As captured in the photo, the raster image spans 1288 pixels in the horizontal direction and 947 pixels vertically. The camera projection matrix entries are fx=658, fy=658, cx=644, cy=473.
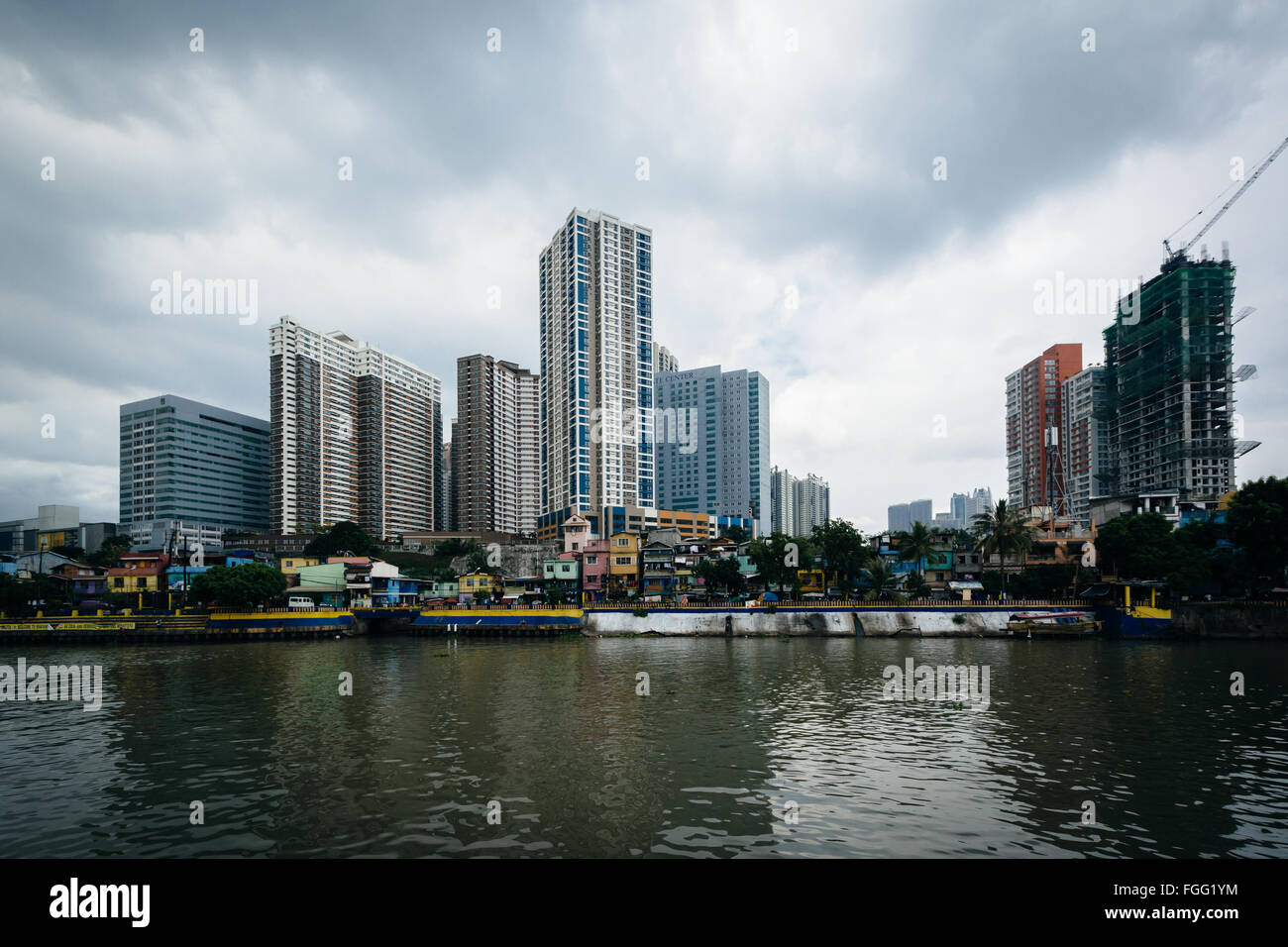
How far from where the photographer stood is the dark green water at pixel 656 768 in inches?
544

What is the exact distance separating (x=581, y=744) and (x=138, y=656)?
159ft

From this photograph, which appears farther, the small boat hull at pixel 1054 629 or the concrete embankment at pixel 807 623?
the concrete embankment at pixel 807 623

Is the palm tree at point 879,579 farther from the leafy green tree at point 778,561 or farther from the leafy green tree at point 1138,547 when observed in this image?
the leafy green tree at point 1138,547

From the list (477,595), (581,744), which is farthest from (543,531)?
(581,744)

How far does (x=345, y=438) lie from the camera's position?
168625mm

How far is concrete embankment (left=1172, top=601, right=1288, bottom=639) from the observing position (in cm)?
5450

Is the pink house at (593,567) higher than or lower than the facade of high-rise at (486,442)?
lower

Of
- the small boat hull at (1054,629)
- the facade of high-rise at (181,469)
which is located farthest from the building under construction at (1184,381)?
the facade of high-rise at (181,469)

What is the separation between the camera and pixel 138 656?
5159 centimetres

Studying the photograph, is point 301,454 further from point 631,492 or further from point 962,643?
point 962,643

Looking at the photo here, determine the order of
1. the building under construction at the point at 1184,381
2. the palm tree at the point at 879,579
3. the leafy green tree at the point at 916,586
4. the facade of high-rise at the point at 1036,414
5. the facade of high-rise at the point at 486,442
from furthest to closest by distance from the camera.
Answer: the facade of high-rise at the point at 486,442, the facade of high-rise at the point at 1036,414, the building under construction at the point at 1184,381, the palm tree at the point at 879,579, the leafy green tree at the point at 916,586

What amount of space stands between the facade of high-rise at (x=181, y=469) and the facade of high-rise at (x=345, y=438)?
15.7 metres
